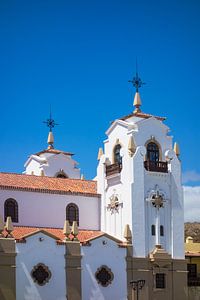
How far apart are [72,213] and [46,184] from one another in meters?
3.14

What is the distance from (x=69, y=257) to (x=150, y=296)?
753cm

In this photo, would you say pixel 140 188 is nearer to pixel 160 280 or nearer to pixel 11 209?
pixel 160 280

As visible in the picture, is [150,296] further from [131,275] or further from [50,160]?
[50,160]

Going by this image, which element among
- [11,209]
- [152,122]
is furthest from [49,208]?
[152,122]

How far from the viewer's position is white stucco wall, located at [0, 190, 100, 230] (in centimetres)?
5491

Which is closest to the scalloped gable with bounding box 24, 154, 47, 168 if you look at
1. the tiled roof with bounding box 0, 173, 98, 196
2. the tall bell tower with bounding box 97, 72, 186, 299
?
the tiled roof with bounding box 0, 173, 98, 196

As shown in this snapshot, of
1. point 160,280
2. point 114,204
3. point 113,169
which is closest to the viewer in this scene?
point 160,280

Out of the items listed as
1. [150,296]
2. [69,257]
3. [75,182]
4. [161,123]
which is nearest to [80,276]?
[69,257]

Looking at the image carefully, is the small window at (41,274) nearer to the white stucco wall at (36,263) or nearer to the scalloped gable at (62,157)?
the white stucco wall at (36,263)

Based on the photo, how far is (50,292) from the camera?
166ft

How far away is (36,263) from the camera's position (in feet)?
165

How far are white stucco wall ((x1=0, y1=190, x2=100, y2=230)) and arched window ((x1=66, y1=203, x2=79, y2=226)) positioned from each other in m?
0.24

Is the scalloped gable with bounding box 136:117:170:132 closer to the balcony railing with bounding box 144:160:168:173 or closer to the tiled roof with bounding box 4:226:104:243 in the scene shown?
the balcony railing with bounding box 144:160:168:173

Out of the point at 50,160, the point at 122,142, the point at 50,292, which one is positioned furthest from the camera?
the point at 50,160
